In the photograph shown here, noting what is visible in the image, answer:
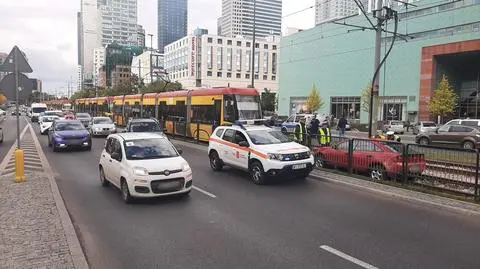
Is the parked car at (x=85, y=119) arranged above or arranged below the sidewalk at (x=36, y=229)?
above

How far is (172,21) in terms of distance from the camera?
146750mm

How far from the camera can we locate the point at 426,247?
22.1ft

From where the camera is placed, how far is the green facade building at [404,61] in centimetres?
5212

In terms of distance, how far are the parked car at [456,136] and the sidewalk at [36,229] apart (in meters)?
22.1

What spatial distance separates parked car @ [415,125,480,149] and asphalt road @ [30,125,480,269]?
54.7 feet

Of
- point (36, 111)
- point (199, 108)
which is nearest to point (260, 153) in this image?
point (199, 108)

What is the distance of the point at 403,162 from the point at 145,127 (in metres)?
14.5

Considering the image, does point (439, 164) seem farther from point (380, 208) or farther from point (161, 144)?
point (161, 144)

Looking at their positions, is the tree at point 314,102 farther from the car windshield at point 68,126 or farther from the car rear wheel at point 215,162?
the car rear wheel at point 215,162

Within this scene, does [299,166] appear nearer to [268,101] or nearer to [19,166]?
[19,166]

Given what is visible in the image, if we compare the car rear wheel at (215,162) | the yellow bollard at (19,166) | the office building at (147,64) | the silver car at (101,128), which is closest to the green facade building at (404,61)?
the silver car at (101,128)

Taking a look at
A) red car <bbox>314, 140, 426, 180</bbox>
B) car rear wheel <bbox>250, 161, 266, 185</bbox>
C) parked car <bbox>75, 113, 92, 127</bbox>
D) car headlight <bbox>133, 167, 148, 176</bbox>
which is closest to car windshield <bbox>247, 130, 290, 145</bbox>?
car rear wheel <bbox>250, 161, 266, 185</bbox>

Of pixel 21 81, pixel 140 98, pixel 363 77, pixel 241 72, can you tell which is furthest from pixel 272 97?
pixel 21 81

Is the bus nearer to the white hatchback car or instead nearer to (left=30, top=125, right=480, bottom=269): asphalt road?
(left=30, top=125, right=480, bottom=269): asphalt road
